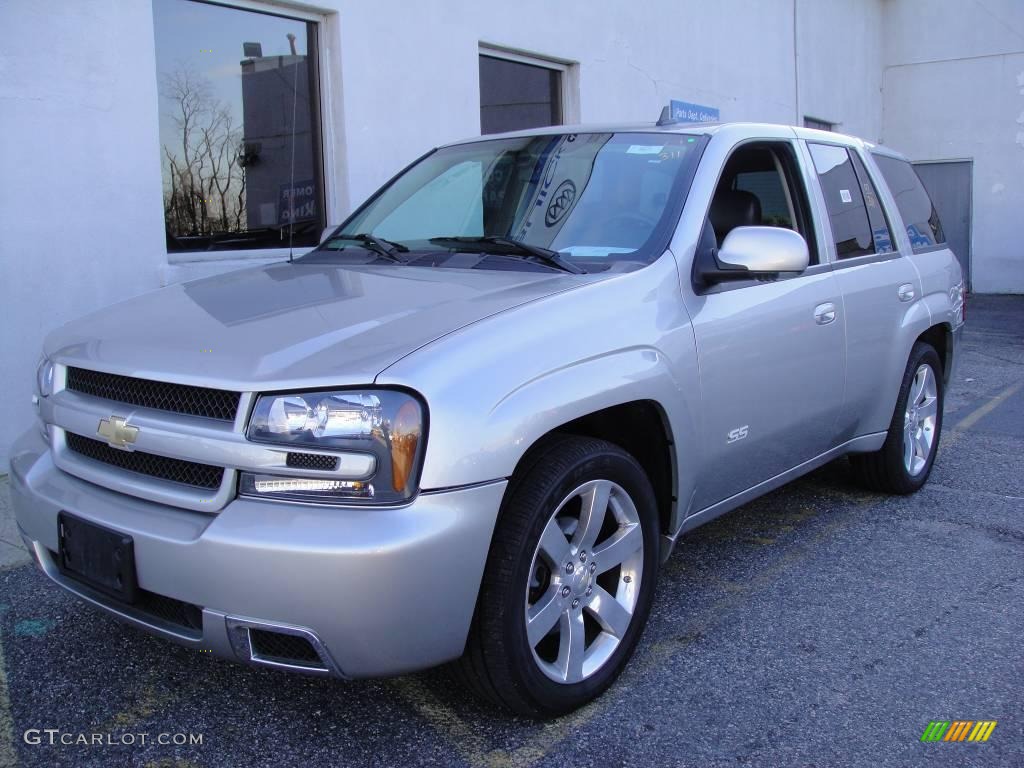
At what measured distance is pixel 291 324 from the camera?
2746mm

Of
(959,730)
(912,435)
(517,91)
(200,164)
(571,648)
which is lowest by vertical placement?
(959,730)

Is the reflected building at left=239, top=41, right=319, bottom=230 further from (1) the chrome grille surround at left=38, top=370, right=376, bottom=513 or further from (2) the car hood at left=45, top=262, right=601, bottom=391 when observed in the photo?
(1) the chrome grille surround at left=38, top=370, right=376, bottom=513

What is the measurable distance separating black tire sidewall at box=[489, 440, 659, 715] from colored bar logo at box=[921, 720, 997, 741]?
870 mm

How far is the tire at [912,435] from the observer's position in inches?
190

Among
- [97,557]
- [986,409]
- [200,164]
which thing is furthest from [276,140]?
[986,409]

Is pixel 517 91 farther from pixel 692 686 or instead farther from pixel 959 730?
pixel 959 730

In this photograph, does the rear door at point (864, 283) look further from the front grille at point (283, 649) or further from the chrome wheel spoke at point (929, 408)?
the front grille at point (283, 649)

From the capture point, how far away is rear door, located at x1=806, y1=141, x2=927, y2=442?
13.9ft

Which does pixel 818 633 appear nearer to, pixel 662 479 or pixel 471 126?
pixel 662 479

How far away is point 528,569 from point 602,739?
0.58 m

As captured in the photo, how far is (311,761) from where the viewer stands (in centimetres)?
264

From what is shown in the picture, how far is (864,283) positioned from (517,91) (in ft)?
17.9

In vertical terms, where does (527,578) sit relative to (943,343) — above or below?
A: below

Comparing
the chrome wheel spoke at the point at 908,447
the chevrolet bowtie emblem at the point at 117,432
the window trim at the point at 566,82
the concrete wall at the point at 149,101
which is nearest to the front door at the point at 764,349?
the chrome wheel spoke at the point at 908,447
